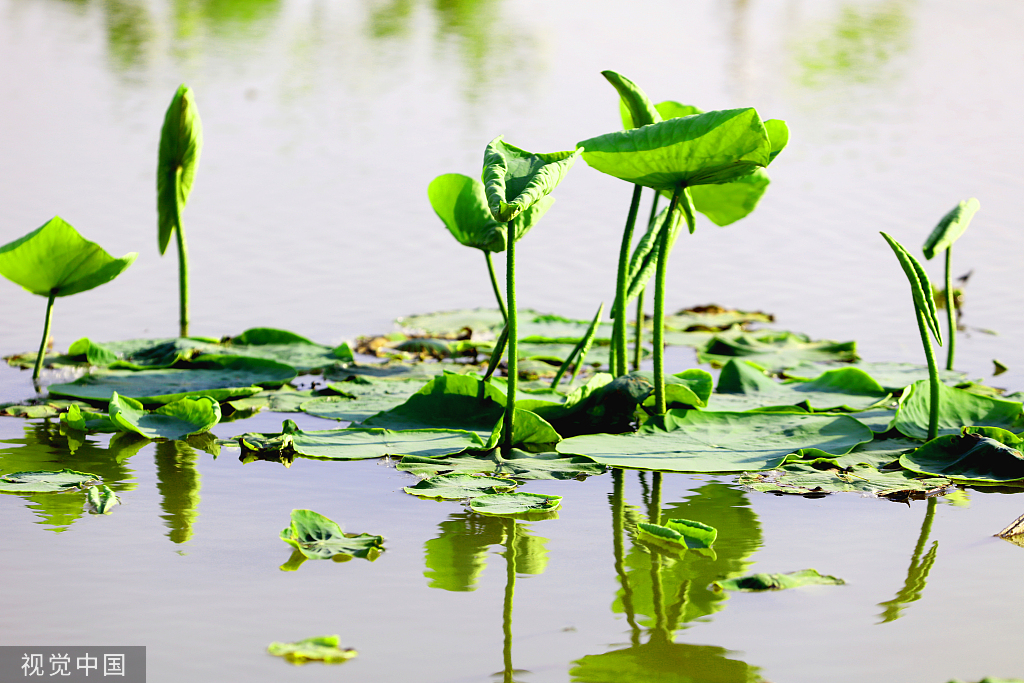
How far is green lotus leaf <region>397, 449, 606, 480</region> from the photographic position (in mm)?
2059

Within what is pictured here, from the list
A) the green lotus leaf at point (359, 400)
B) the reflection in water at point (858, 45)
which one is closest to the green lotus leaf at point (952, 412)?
the green lotus leaf at point (359, 400)

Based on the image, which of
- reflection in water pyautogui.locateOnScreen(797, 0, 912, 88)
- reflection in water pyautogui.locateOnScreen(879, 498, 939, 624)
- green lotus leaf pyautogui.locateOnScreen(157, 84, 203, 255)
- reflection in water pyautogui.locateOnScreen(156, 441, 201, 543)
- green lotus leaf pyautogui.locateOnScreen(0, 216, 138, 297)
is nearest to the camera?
reflection in water pyautogui.locateOnScreen(879, 498, 939, 624)

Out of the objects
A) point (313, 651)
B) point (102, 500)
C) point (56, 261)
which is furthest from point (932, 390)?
point (56, 261)

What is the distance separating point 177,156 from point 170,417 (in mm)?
1185

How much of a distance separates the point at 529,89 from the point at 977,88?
4790mm

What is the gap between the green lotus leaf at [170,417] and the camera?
2260mm

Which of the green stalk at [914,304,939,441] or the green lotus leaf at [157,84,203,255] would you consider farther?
the green lotus leaf at [157,84,203,255]

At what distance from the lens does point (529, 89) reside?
10055 millimetres

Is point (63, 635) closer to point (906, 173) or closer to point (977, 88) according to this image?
point (906, 173)

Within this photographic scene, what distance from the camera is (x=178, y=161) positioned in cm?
321

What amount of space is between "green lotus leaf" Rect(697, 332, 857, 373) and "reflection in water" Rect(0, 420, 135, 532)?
6.33 ft

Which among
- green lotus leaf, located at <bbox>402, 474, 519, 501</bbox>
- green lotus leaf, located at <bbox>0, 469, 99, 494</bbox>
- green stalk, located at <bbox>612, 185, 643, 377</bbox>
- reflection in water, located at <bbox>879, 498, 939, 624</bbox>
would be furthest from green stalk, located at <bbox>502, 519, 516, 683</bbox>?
green lotus leaf, located at <bbox>0, 469, 99, 494</bbox>

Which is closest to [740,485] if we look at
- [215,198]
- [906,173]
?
[215,198]

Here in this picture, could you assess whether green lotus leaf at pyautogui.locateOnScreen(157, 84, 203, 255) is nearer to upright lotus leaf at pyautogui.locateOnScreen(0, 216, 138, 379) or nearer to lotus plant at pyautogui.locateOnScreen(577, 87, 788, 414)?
upright lotus leaf at pyautogui.locateOnScreen(0, 216, 138, 379)
